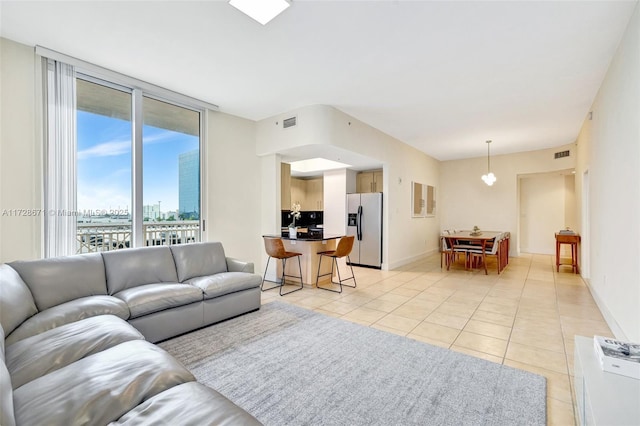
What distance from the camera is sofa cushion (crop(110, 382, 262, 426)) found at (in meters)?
1.07

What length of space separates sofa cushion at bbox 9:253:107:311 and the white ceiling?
82.7 inches

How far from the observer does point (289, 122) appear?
15.3ft

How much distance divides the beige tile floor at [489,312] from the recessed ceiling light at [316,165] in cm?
258

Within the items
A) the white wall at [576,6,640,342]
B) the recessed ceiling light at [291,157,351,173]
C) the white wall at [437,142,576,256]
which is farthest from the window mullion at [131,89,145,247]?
the white wall at [437,142,576,256]

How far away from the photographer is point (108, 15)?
7.76 ft

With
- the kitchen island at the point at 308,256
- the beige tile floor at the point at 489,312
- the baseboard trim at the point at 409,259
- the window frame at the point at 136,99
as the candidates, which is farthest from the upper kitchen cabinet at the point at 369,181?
the window frame at the point at 136,99

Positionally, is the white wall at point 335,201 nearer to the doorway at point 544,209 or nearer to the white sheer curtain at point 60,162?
the white sheer curtain at point 60,162

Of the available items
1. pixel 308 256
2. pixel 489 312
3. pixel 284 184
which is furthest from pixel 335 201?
pixel 489 312

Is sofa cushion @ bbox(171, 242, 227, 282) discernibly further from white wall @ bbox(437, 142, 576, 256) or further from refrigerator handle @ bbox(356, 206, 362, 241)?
white wall @ bbox(437, 142, 576, 256)

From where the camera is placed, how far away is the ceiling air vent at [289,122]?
180 inches

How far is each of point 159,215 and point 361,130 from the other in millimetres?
3606

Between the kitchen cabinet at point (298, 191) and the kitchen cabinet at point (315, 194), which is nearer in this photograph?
the kitchen cabinet at point (298, 191)

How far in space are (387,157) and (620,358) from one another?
196 inches

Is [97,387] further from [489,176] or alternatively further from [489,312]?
[489,176]
